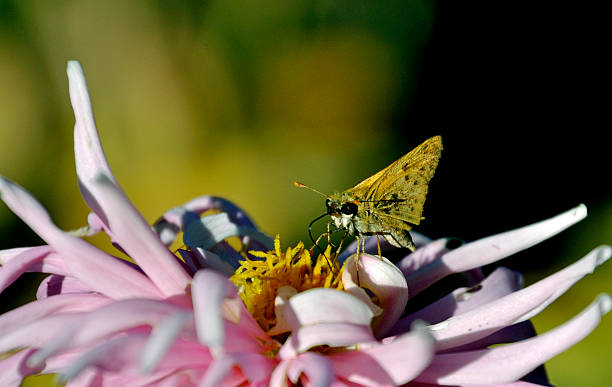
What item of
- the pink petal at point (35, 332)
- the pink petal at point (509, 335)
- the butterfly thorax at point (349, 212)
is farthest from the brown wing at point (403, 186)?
the pink petal at point (35, 332)

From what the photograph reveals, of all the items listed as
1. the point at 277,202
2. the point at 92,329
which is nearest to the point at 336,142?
the point at 277,202

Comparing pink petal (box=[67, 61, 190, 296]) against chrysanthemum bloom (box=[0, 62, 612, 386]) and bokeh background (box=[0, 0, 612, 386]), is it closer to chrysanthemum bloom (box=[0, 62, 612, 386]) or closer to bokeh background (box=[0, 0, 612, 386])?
chrysanthemum bloom (box=[0, 62, 612, 386])

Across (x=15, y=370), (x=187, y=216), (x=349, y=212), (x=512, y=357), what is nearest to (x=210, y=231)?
(x=187, y=216)

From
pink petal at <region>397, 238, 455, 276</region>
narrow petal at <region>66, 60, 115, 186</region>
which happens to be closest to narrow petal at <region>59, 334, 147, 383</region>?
narrow petal at <region>66, 60, 115, 186</region>

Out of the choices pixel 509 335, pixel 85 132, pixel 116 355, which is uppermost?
pixel 85 132

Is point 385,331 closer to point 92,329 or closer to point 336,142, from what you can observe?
point 92,329

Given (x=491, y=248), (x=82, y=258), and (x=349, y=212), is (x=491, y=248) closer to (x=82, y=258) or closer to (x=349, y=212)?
(x=349, y=212)

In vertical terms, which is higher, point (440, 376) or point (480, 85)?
point (480, 85)
